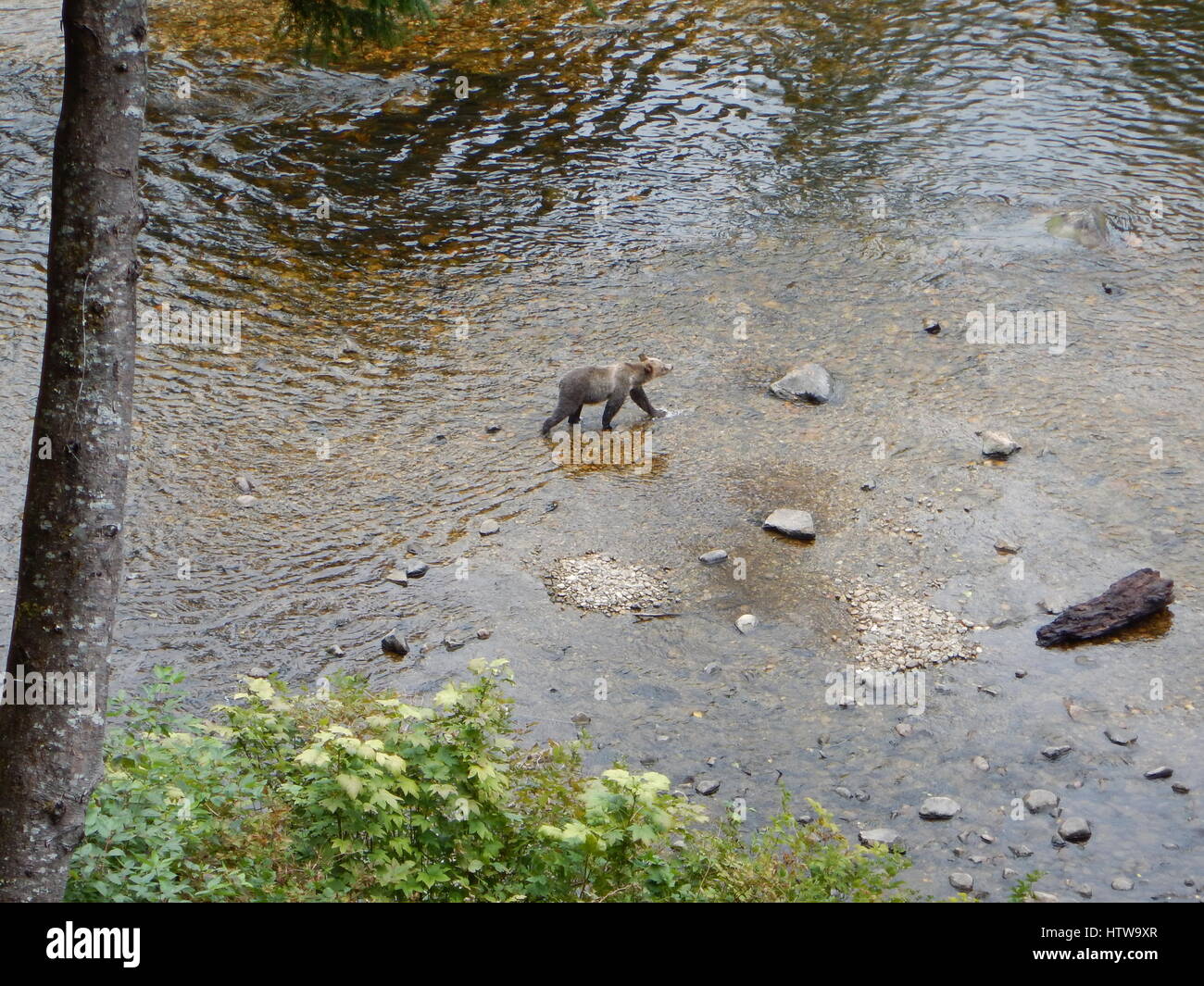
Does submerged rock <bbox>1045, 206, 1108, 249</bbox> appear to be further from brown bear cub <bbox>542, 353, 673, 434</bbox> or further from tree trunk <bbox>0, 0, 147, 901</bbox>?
tree trunk <bbox>0, 0, 147, 901</bbox>

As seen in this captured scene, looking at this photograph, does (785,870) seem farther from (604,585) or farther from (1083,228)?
(1083,228)

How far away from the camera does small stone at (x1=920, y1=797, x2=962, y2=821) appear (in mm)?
6262

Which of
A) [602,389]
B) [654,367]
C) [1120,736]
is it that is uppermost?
[654,367]

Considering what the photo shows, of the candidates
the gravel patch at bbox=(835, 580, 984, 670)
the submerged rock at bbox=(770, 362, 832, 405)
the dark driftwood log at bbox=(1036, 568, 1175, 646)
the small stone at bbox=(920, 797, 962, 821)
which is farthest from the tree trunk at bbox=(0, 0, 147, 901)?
the submerged rock at bbox=(770, 362, 832, 405)

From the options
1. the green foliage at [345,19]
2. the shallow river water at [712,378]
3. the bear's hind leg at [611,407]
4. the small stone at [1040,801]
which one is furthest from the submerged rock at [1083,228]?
the small stone at [1040,801]

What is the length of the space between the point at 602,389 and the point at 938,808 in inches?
192

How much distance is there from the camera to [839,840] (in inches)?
Answer: 214

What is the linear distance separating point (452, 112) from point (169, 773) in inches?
509

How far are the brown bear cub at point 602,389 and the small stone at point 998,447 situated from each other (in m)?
2.89

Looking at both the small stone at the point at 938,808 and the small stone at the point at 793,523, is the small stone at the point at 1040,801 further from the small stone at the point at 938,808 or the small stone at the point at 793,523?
the small stone at the point at 793,523

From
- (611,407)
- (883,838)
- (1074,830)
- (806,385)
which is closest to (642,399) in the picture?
(611,407)

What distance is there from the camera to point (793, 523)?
8578 millimetres

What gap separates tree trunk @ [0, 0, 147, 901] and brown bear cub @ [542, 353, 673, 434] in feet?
18.8

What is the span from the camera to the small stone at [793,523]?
8.52m
